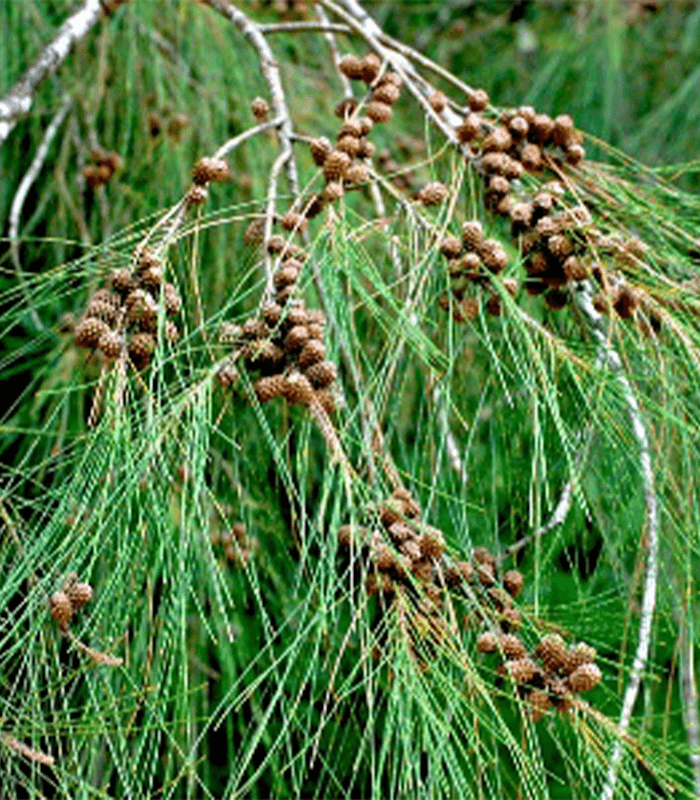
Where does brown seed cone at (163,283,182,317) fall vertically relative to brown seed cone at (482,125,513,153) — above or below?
below

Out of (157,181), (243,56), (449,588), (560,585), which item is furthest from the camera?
(243,56)

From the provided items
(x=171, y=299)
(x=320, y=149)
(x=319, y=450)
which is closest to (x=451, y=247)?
(x=320, y=149)

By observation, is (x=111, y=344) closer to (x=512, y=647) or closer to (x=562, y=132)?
(x=512, y=647)

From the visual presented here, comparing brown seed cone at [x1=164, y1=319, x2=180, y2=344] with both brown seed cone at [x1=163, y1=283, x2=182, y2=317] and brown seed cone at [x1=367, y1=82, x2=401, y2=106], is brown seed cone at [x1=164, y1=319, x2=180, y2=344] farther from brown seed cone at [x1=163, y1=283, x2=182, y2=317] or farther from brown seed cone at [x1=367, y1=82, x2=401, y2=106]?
brown seed cone at [x1=367, y1=82, x2=401, y2=106]

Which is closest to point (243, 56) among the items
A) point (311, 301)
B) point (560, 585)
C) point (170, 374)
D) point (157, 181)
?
point (157, 181)

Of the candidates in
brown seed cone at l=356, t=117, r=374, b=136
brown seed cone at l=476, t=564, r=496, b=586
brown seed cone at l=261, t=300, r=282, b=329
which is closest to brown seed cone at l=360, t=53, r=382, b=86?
brown seed cone at l=356, t=117, r=374, b=136

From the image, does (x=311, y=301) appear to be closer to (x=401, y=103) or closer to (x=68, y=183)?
(x=68, y=183)
